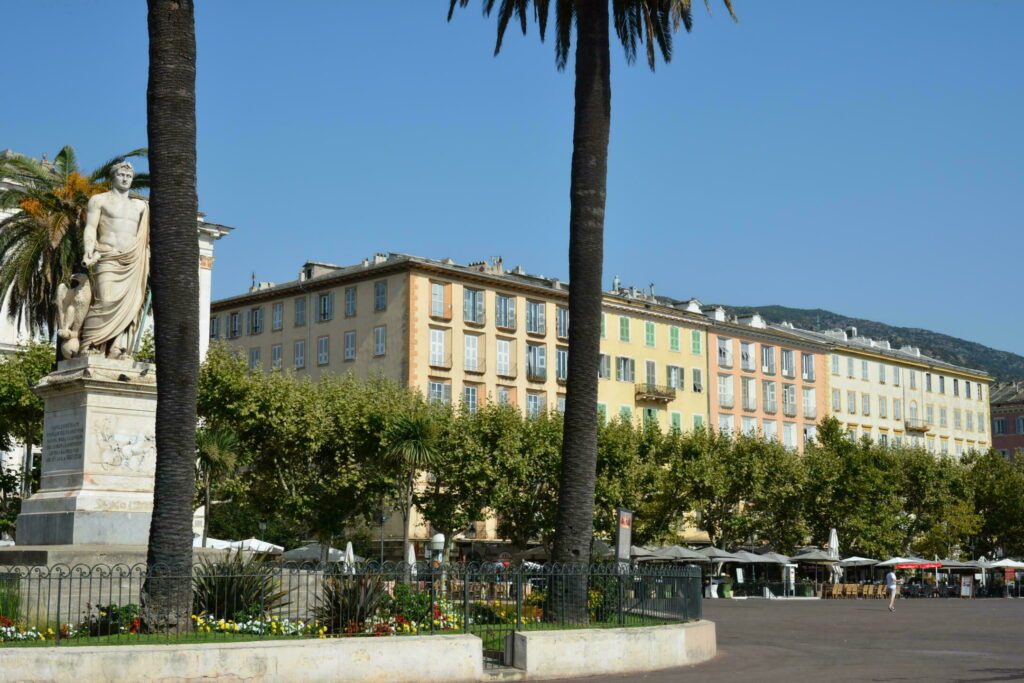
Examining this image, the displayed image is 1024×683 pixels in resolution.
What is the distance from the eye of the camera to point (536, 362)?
3140 inches

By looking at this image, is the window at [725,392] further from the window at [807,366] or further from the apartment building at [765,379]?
the window at [807,366]

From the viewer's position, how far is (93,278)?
19391 mm

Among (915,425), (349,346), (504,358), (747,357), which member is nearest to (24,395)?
(349,346)

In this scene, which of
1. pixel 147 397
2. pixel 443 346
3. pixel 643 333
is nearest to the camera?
pixel 147 397

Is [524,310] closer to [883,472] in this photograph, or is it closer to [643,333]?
[643,333]

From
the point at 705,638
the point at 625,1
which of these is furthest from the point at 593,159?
the point at 705,638

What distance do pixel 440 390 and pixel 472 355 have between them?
328 cm

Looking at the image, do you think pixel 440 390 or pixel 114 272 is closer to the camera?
pixel 114 272

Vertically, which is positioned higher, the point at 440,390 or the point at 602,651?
the point at 440,390

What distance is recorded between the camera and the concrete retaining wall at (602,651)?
17328 millimetres

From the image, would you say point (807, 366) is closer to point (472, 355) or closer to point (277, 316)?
point (472, 355)

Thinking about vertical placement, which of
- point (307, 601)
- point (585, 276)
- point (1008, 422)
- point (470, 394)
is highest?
point (1008, 422)

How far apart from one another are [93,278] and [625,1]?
10.5m

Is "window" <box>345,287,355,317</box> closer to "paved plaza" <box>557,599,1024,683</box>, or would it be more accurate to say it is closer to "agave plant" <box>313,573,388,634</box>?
"paved plaza" <box>557,599,1024,683</box>
